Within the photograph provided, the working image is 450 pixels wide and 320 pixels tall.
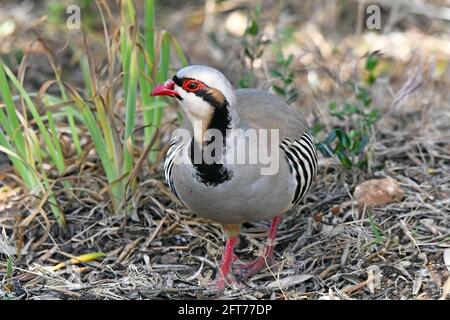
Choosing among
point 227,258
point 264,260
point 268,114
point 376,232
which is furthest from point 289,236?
point 268,114

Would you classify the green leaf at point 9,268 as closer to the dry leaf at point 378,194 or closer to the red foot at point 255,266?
the red foot at point 255,266

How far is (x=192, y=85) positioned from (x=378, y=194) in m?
1.33

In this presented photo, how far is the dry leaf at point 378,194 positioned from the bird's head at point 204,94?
112 cm

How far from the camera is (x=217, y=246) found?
154 inches

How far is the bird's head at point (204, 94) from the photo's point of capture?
3168 millimetres

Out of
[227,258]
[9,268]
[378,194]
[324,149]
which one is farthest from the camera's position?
[324,149]

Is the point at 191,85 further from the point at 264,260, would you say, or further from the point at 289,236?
the point at 289,236

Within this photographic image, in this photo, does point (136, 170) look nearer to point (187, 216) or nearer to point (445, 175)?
point (187, 216)

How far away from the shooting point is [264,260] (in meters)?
3.75

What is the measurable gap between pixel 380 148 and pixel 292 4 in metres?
2.69

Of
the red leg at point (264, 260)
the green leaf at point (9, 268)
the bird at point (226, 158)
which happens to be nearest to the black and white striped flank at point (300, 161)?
the bird at point (226, 158)

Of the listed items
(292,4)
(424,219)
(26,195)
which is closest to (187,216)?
(26,195)

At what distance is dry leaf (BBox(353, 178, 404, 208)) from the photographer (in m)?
3.99

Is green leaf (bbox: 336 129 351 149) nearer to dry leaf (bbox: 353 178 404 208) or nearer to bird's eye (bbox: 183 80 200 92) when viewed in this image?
dry leaf (bbox: 353 178 404 208)
